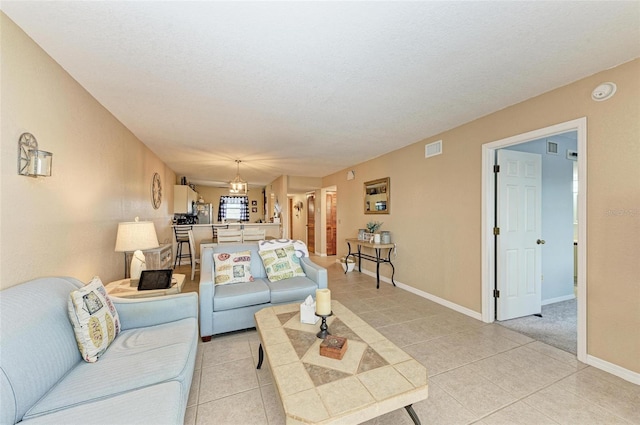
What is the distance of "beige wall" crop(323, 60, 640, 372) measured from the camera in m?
1.89

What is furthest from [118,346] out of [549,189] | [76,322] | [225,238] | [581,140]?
[549,189]

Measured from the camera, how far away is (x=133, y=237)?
2.35 metres

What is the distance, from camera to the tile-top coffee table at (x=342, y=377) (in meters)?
1.09

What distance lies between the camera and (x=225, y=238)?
4.57 metres

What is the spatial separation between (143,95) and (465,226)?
3904 millimetres

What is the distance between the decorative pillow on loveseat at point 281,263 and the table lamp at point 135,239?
1.22 meters

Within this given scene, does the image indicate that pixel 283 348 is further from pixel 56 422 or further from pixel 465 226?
pixel 465 226

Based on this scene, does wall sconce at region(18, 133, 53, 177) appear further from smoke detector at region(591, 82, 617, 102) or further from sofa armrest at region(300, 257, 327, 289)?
smoke detector at region(591, 82, 617, 102)

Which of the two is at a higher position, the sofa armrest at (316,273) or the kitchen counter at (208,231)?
the kitchen counter at (208,231)

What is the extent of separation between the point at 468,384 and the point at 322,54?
2671mm

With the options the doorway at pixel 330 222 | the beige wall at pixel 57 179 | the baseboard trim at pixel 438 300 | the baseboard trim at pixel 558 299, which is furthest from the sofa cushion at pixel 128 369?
the doorway at pixel 330 222

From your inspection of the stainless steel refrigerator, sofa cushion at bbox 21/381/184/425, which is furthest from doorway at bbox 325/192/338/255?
sofa cushion at bbox 21/381/184/425

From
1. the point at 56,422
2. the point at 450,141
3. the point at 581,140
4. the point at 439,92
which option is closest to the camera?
the point at 56,422

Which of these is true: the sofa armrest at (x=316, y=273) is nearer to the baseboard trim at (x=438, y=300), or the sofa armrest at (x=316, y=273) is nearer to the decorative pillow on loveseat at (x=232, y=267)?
the decorative pillow on loveseat at (x=232, y=267)
